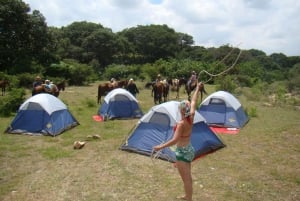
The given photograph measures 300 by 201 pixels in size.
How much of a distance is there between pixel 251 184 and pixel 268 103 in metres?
15.1

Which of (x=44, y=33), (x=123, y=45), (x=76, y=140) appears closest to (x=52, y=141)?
(x=76, y=140)

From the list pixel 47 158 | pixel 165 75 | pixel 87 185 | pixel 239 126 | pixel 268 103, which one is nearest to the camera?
pixel 87 185

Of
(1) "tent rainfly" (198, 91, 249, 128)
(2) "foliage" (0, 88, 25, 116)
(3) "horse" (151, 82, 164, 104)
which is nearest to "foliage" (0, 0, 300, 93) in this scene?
(1) "tent rainfly" (198, 91, 249, 128)

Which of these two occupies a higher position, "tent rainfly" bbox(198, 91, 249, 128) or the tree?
the tree

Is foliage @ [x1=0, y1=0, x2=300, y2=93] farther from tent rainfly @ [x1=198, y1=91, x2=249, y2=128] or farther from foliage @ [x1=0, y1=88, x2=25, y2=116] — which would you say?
foliage @ [x1=0, y1=88, x2=25, y2=116]

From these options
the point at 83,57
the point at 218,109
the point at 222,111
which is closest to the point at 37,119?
the point at 218,109

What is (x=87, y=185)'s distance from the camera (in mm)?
7031

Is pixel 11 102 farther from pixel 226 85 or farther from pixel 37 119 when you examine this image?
pixel 226 85

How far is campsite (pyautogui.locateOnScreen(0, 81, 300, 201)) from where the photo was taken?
6.66 meters

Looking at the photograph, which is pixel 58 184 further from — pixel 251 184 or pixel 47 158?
pixel 251 184

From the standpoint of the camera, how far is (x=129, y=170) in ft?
26.0

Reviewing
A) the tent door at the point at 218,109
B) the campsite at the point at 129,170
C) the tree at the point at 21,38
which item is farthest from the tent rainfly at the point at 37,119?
the tree at the point at 21,38

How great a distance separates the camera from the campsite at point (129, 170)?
21.8 feet

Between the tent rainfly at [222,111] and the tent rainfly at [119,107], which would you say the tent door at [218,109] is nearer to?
the tent rainfly at [222,111]
